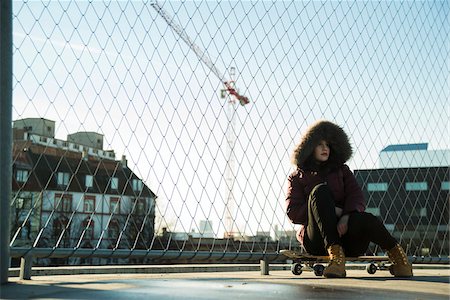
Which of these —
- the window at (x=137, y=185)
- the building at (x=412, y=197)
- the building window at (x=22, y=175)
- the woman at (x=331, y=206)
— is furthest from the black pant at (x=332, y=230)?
the building at (x=412, y=197)

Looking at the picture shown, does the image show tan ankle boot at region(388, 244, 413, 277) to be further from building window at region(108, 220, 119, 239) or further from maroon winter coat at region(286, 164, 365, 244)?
building window at region(108, 220, 119, 239)

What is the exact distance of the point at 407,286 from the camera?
118 inches

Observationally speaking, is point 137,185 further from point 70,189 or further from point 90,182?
point 70,189

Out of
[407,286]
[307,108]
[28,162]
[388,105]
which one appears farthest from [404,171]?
[28,162]

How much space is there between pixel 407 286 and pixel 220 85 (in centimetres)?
247

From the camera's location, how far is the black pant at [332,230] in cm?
359

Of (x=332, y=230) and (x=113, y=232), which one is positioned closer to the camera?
(x=332, y=230)

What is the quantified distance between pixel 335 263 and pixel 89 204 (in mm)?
1876

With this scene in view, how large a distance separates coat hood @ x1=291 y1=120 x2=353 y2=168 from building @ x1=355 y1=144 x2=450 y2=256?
1.82 metres

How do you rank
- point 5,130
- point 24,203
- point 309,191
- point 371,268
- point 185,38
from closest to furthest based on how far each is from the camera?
point 5,130, point 309,191, point 24,203, point 371,268, point 185,38

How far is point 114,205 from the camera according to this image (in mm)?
4312

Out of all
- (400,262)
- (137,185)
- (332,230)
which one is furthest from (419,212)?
(137,185)

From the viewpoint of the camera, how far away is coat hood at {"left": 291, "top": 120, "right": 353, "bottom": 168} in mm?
4051

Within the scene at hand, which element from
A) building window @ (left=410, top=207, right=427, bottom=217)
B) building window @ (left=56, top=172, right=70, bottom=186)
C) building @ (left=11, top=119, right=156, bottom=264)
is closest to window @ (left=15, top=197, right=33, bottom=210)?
building @ (left=11, top=119, right=156, bottom=264)
